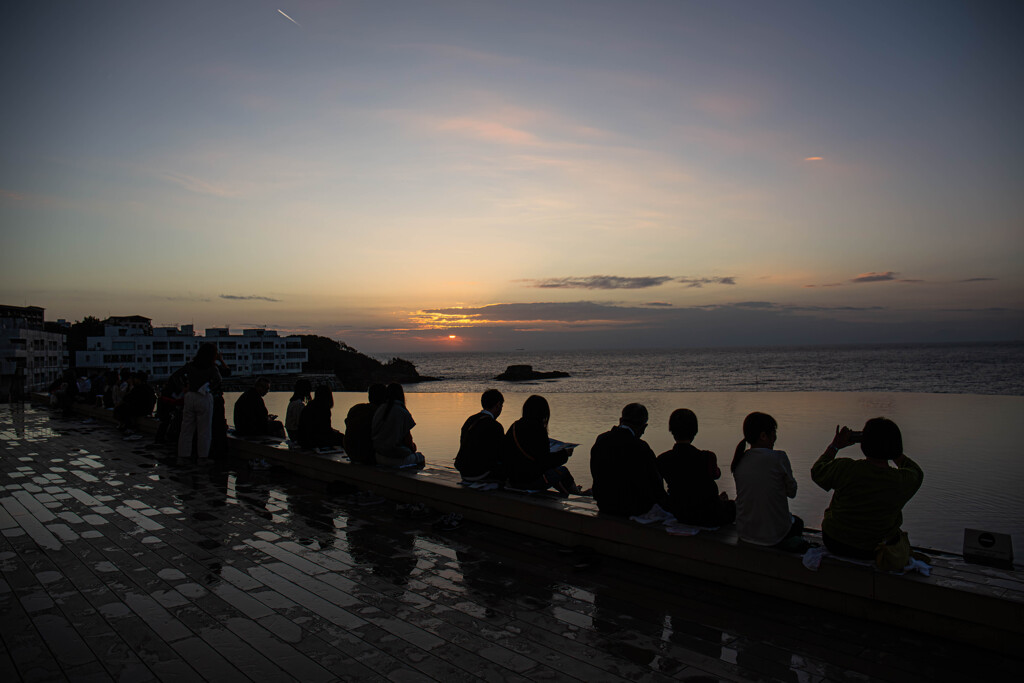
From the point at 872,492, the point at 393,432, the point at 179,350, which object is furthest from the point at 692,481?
the point at 179,350

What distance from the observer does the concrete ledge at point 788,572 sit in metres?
3.19

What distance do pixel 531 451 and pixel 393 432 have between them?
2.15 meters

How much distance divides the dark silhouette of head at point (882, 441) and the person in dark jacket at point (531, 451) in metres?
2.70

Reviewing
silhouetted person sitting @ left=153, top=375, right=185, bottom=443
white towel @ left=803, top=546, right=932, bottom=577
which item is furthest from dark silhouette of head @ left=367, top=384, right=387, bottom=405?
white towel @ left=803, top=546, right=932, bottom=577

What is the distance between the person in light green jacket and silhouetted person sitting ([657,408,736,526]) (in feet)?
2.74

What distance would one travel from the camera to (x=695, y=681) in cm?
289

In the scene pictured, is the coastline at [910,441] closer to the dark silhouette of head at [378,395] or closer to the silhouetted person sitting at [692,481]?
the dark silhouette of head at [378,395]

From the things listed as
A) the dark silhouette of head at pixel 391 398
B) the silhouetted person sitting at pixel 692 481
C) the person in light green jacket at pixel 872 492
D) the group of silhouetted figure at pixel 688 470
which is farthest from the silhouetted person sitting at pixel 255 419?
the person in light green jacket at pixel 872 492

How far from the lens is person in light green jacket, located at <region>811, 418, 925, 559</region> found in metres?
3.58

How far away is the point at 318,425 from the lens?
8.58m

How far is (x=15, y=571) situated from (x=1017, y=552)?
10016 mm

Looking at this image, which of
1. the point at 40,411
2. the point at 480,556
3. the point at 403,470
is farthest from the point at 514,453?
the point at 40,411

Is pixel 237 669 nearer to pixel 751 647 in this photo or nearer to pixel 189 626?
pixel 189 626

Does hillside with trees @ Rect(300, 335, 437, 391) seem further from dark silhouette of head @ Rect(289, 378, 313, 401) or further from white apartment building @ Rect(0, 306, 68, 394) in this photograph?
dark silhouette of head @ Rect(289, 378, 313, 401)
